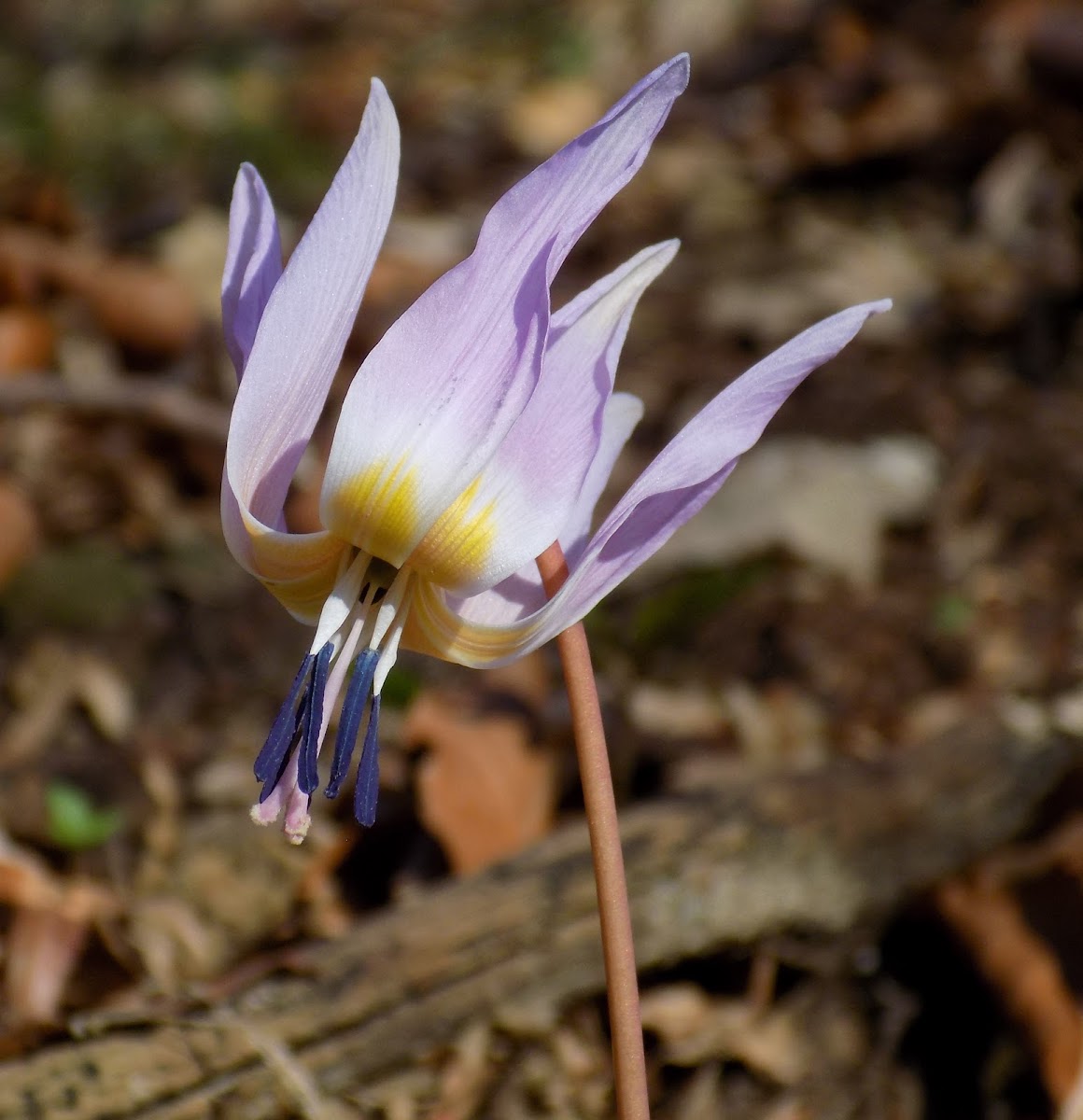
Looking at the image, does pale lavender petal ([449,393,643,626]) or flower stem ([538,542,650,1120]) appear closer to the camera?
flower stem ([538,542,650,1120])

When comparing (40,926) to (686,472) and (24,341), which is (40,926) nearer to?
(686,472)

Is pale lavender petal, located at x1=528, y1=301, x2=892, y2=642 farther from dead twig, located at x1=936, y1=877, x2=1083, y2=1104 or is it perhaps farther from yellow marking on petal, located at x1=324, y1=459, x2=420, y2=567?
dead twig, located at x1=936, y1=877, x2=1083, y2=1104

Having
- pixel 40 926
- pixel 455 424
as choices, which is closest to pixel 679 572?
pixel 40 926

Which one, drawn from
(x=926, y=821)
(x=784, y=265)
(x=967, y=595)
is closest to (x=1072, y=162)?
(x=784, y=265)

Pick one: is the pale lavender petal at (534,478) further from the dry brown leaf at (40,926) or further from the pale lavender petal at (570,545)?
the dry brown leaf at (40,926)

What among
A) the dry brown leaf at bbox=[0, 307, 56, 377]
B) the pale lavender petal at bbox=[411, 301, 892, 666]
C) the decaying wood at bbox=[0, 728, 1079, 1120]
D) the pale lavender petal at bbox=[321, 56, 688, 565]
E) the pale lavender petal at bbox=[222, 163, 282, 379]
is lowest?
the decaying wood at bbox=[0, 728, 1079, 1120]

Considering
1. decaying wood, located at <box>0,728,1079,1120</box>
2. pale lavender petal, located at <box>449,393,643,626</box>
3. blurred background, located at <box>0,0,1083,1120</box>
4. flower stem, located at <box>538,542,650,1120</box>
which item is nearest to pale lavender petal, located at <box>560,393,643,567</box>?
pale lavender petal, located at <box>449,393,643,626</box>

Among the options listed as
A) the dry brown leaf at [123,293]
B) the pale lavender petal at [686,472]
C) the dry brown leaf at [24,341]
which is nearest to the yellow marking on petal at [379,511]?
the pale lavender petal at [686,472]
